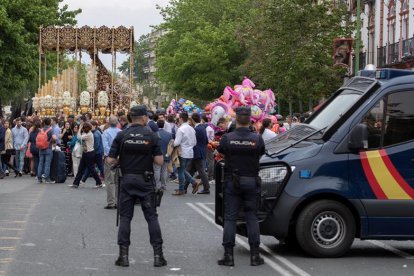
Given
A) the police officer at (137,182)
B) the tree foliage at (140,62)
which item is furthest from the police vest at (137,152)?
the tree foliage at (140,62)

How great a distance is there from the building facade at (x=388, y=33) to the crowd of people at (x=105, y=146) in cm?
1755

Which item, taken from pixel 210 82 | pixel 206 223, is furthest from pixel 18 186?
pixel 210 82

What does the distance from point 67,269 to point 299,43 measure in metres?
31.4

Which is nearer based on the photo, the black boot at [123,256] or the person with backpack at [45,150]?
the black boot at [123,256]

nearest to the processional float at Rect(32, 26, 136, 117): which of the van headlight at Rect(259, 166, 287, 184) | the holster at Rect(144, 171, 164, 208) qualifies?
the van headlight at Rect(259, 166, 287, 184)

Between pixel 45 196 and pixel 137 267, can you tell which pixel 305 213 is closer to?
pixel 137 267

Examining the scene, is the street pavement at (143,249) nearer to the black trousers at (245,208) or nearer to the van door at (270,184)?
the black trousers at (245,208)

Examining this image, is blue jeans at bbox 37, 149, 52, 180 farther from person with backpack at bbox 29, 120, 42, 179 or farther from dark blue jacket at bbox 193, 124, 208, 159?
dark blue jacket at bbox 193, 124, 208, 159

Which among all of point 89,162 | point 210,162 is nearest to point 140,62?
point 210,162

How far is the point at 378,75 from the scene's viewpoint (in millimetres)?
10961

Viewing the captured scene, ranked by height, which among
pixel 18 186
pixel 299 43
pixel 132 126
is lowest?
pixel 18 186

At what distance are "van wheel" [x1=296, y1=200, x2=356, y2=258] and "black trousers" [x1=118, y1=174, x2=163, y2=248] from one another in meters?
1.67

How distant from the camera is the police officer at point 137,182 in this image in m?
9.96

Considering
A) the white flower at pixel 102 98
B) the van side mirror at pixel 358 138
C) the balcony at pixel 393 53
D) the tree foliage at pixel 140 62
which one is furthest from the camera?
the tree foliage at pixel 140 62
